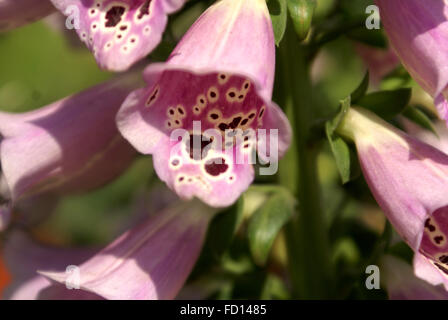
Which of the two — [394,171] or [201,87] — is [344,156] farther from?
[201,87]

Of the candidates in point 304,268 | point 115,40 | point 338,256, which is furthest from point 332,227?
point 115,40

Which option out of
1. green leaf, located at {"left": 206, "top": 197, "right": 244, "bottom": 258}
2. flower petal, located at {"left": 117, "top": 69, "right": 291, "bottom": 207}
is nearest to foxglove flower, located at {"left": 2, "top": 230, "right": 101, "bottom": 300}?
green leaf, located at {"left": 206, "top": 197, "right": 244, "bottom": 258}

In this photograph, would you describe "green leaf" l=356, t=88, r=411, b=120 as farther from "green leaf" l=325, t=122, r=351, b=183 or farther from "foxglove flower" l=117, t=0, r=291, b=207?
"foxglove flower" l=117, t=0, r=291, b=207

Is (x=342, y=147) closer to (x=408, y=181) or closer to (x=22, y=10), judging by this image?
(x=408, y=181)

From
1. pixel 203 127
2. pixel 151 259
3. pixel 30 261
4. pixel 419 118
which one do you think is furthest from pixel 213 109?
pixel 30 261

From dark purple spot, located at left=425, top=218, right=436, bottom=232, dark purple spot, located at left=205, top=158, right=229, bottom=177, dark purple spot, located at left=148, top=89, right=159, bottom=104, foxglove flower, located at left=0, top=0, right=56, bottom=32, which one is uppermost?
foxglove flower, located at left=0, top=0, right=56, bottom=32

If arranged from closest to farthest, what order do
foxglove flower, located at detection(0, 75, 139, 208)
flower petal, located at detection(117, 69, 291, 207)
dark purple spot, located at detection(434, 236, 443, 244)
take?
flower petal, located at detection(117, 69, 291, 207) < dark purple spot, located at detection(434, 236, 443, 244) < foxglove flower, located at detection(0, 75, 139, 208)

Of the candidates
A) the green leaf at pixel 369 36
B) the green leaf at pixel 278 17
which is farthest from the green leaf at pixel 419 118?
the green leaf at pixel 278 17

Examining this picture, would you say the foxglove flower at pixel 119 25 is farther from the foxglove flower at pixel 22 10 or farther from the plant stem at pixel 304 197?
the plant stem at pixel 304 197
